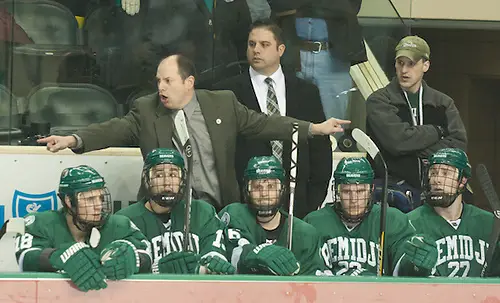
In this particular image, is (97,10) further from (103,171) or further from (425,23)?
(425,23)

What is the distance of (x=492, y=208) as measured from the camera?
670cm

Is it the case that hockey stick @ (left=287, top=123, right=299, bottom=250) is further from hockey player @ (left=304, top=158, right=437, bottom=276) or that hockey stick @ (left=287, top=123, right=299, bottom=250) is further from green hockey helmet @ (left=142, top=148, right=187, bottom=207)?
green hockey helmet @ (left=142, top=148, right=187, bottom=207)

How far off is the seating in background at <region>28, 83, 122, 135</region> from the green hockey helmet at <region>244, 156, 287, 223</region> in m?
1.31

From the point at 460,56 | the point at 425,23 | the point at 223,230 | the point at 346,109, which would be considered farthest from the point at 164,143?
the point at 460,56

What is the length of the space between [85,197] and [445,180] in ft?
5.89

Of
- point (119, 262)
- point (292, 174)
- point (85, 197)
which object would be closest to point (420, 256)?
point (292, 174)

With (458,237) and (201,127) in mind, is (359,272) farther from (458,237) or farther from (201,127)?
(201,127)

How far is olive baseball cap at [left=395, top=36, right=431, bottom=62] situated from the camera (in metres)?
7.73

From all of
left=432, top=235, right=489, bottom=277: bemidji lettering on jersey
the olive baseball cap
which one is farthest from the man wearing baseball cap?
left=432, top=235, right=489, bottom=277: bemidji lettering on jersey

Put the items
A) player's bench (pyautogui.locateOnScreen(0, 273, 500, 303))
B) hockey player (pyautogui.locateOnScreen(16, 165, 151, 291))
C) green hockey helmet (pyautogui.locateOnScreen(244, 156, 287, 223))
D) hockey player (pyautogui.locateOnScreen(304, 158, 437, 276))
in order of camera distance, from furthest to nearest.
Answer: hockey player (pyautogui.locateOnScreen(304, 158, 437, 276)) < green hockey helmet (pyautogui.locateOnScreen(244, 156, 287, 223)) < hockey player (pyautogui.locateOnScreen(16, 165, 151, 291)) < player's bench (pyautogui.locateOnScreen(0, 273, 500, 303))

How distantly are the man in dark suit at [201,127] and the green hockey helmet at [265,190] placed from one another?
1.78 feet

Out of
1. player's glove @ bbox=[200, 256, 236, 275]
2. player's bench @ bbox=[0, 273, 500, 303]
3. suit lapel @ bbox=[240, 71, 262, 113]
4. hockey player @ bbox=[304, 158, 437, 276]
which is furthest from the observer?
suit lapel @ bbox=[240, 71, 262, 113]

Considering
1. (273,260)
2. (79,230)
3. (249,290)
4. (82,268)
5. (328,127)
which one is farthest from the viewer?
(328,127)

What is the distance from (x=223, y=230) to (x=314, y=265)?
454mm
